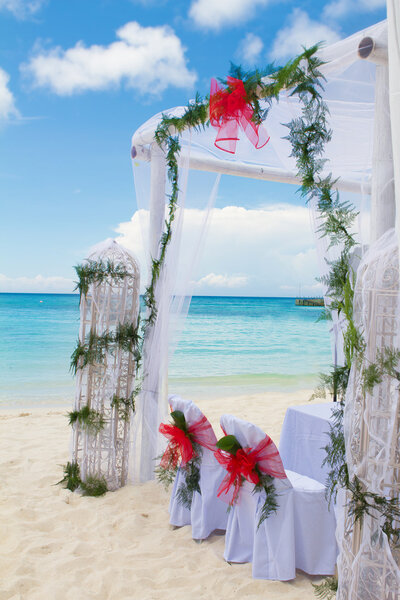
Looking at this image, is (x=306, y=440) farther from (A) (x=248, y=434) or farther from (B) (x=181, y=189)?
(B) (x=181, y=189)

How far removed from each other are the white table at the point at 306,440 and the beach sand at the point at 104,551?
0.69m

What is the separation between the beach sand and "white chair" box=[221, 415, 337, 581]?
0.20ft

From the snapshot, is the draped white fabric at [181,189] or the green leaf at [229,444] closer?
the green leaf at [229,444]

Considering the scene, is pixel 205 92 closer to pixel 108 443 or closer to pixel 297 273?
pixel 108 443

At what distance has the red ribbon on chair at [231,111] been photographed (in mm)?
2516

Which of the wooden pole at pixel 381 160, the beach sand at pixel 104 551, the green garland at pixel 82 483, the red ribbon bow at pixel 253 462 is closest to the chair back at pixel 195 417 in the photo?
the red ribbon bow at pixel 253 462

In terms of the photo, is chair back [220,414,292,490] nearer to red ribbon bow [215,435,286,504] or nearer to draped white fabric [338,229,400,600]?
red ribbon bow [215,435,286,504]

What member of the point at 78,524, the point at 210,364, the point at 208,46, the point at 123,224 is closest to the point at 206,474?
the point at 78,524

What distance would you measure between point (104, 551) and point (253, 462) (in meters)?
0.93

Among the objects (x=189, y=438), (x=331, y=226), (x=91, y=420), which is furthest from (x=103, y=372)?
(x=331, y=226)

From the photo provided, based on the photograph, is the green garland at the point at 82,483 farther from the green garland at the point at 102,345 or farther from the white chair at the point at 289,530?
the white chair at the point at 289,530

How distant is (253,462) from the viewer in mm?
2354

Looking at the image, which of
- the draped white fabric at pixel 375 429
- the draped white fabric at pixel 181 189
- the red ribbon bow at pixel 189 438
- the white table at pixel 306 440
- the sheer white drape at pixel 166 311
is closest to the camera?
the draped white fabric at pixel 375 429

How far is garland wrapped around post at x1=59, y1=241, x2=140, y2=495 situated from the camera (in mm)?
3297
